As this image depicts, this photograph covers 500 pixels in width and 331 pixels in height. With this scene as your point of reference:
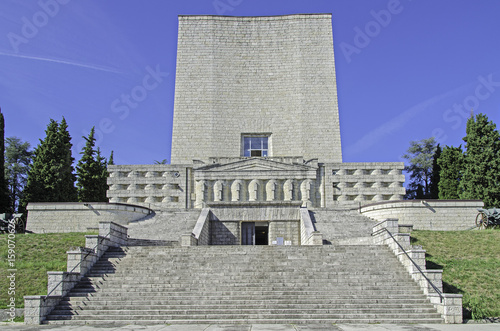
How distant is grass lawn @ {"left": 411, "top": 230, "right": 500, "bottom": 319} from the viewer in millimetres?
12479

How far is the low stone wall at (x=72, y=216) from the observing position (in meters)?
22.6

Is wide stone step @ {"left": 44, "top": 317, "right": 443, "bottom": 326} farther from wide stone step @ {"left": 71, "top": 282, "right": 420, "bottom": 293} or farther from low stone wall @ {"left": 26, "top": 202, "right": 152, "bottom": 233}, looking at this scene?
low stone wall @ {"left": 26, "top": 202, "right": 152, "bottom": 233}

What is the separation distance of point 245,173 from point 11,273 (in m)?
14.6

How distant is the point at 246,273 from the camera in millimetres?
13625

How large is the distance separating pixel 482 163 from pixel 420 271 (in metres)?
16.6

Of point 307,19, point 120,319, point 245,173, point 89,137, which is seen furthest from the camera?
point 89,137

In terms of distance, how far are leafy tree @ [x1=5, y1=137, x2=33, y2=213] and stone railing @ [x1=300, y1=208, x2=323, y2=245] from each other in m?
28.2

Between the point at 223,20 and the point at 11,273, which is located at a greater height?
the point at 223,20

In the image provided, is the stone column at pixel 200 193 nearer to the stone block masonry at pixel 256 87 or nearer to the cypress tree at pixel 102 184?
the stone block masonry at pixel 256 87

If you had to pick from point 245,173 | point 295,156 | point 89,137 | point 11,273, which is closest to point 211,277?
point 11,273

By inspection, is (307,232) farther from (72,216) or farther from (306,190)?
(72,216)

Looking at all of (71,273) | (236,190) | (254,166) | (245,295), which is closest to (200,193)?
(236,190)

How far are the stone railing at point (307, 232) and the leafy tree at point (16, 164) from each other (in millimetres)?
28200

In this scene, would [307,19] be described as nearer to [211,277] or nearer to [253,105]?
[253,105]
